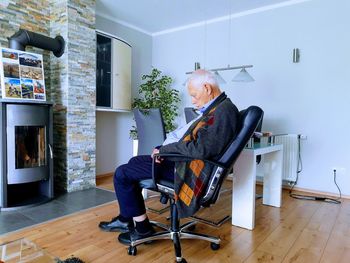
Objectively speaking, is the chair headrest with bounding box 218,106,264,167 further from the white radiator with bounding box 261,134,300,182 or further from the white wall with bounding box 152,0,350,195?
the white wall with bounding box 152,0,350,195

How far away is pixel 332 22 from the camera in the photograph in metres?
3.08

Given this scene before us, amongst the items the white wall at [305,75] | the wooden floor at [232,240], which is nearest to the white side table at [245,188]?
the wooden floor at [232,240]

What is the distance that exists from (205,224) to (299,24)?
8.98ft

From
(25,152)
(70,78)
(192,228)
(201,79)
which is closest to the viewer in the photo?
(201,79)

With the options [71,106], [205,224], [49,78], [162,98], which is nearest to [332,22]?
[162,98]

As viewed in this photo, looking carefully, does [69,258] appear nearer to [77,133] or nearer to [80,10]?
[77,133]

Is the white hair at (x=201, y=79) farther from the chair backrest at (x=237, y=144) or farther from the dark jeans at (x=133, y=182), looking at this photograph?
the dark jeans at (x=133, y=182)

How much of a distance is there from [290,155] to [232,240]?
180cm

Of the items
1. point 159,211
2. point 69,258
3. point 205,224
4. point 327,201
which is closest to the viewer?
point 69,258

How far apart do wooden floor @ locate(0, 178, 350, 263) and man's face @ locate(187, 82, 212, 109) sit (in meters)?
1.01

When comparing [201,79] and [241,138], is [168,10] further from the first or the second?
[241,138]

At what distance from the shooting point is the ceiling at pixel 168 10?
3.40 metres

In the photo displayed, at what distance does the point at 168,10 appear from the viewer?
366cm

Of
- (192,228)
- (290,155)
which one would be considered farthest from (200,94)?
(290,155)
